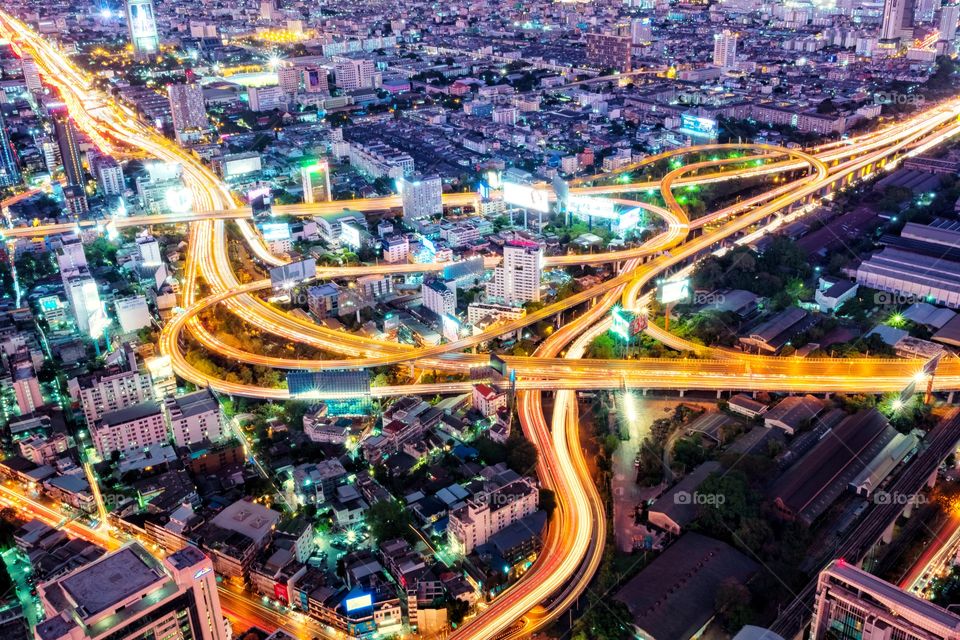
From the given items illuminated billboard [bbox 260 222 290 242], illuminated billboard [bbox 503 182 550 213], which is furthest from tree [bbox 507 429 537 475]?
illuminated billboard [bbox 260 222 290 242]

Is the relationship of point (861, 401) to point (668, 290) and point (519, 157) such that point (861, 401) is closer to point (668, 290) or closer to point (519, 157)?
point (668, 290)

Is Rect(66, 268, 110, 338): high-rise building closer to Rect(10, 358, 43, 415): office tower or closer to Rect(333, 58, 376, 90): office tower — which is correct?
Rect(10, 358, 43, 415): office tower

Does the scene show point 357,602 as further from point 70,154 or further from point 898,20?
point 898,20

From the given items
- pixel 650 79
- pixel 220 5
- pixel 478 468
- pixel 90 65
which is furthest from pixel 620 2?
pixel 478 468

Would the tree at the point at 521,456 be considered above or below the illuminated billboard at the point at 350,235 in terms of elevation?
below

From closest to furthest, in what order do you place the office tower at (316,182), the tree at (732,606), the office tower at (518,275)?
1. the tree at (732,606)
2. the office tower at (518,275)
3. the office tower at (316,182)

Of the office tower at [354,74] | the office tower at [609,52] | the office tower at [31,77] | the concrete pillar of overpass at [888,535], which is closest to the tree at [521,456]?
the concrete pillar of overpass at [888,535]

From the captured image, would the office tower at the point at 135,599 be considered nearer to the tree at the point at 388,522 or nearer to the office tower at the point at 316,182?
the tree at the point at 388,522
